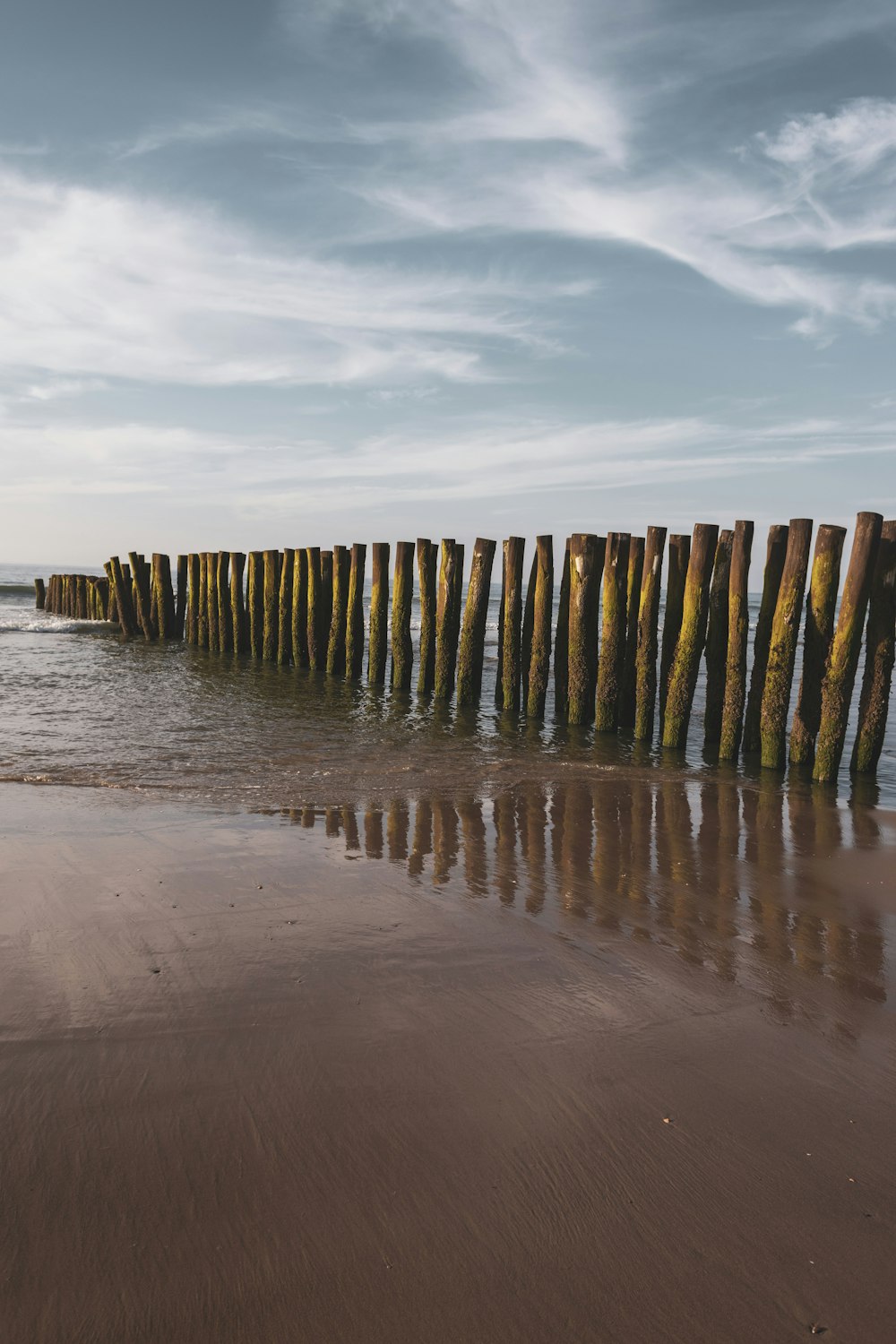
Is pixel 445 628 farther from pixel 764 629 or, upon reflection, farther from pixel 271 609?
pixel 271 609

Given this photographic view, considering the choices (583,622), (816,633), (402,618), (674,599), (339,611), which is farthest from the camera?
(339,611)

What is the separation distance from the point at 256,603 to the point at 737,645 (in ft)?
35.5

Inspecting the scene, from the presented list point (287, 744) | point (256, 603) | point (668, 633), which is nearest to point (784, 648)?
point (668, 633)

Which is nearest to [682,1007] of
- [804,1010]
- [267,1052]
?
[804,1010]

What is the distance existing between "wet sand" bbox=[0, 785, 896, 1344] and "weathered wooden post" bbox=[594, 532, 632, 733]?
520 cm

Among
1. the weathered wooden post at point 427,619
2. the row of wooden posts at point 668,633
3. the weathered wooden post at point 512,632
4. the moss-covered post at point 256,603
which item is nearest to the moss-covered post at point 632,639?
the row of wooden posts at point 668,633

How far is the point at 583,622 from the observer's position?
32.6 feet

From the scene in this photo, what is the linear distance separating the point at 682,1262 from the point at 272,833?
12.1 ft

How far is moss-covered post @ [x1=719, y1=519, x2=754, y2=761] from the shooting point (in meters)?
8.54

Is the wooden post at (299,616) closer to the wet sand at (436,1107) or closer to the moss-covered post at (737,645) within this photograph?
the moss-covered post at (737,645)

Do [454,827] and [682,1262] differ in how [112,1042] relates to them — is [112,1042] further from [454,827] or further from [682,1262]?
[454,827]

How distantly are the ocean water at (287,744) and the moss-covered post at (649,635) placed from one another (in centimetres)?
37

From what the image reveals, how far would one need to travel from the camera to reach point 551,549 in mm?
10500

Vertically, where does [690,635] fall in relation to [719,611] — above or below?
below
